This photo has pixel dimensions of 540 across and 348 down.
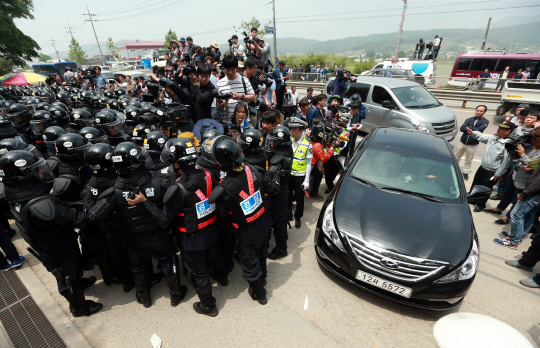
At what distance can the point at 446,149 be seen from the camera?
409 cm

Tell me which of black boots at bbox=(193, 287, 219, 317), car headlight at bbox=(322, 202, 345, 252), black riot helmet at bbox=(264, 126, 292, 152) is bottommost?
black boots at bbox=(193, 287, 219, 317)

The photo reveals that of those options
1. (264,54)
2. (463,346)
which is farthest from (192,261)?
(264,54)

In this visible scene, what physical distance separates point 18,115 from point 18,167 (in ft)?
14.1

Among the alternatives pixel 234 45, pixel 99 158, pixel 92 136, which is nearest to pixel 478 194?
pixel 99 158

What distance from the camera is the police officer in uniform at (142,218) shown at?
2.50m

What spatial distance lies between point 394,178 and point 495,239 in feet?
7.56

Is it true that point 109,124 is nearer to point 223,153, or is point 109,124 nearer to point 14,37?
point 223,153

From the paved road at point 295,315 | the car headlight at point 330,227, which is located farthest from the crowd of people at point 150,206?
the car headlight at point 330,227

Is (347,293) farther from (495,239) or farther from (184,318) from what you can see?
(495,239)

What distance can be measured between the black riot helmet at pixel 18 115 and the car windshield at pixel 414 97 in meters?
9.74

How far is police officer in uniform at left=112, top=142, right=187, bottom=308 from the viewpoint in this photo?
2498 millimetres

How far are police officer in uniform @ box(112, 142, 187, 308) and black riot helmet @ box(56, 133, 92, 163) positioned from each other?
858 mm

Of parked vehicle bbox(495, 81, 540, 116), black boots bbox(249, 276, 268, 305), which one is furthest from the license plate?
parked vehicle bbox(495, 81, 540, 116)

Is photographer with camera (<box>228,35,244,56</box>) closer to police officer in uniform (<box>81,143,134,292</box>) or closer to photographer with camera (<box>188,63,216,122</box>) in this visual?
photographer with camera (<box>188,63,216,122</box>)
